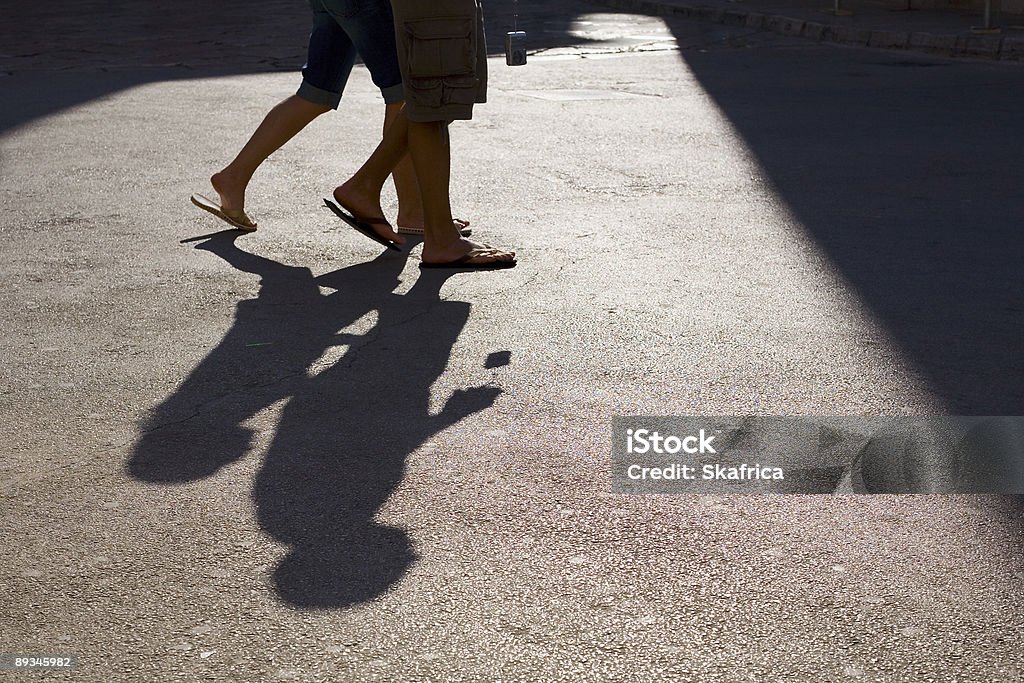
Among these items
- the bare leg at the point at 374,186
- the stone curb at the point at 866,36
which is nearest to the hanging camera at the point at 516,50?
the bare leg at the point at 374,186

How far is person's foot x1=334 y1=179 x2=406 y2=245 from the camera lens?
568 cm

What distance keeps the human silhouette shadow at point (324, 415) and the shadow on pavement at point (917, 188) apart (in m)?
1.39

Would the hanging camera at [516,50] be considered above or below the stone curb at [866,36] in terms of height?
above

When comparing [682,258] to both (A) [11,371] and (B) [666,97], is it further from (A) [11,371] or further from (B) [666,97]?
(B) [666,97]

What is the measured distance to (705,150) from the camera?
781cm

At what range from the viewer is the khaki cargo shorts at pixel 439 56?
513 cm

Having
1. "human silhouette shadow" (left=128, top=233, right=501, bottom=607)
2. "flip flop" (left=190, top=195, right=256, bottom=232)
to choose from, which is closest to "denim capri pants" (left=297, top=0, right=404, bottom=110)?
"flip flop" (left=190, top=195, right=256, bottom=232)

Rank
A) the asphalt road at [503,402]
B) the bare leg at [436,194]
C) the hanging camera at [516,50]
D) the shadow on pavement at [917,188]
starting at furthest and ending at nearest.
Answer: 1. the hanging camera at [516,50]
2. the bare leg at [436,194]
3. the shadow on pavement at [917,188]
4. the asphalt road at [503,402]

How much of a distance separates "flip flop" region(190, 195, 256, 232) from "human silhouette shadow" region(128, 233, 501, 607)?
2.64 ft

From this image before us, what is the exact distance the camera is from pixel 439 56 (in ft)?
17.0

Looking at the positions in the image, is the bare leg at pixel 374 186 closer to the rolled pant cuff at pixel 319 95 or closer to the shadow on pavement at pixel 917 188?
the rolled pant cuff at pixel 319 95

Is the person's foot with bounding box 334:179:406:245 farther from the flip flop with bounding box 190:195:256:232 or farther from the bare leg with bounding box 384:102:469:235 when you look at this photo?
the flip flop with bounding box 190:195:256:232

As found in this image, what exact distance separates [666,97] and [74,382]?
21.9 feet

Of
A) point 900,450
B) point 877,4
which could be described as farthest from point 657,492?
point 877,4
